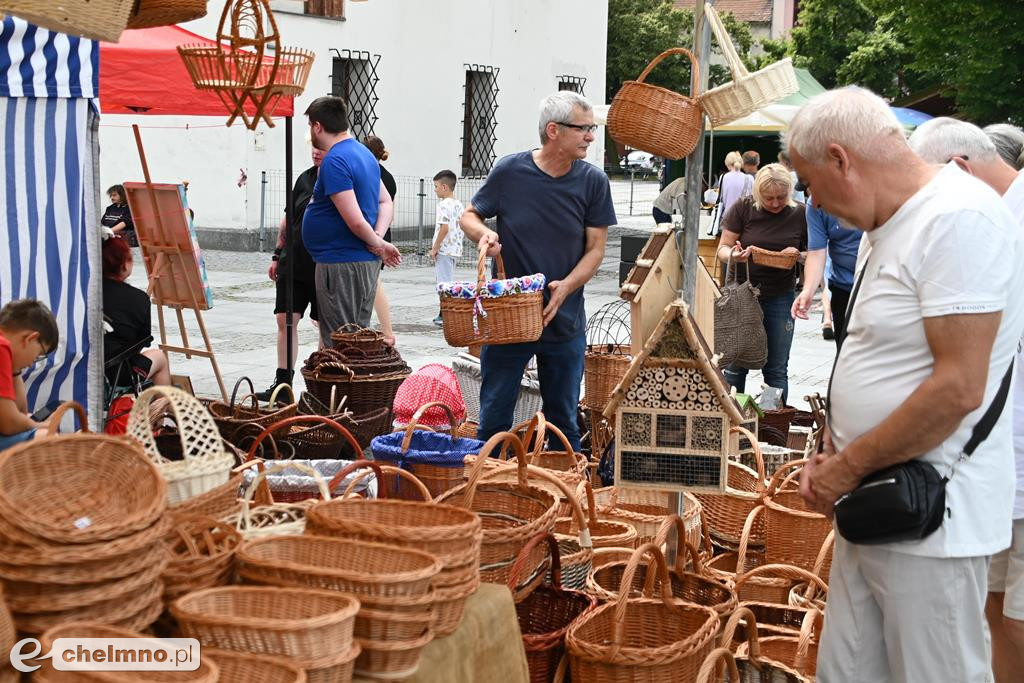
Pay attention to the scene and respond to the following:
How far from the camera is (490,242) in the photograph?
211 inches

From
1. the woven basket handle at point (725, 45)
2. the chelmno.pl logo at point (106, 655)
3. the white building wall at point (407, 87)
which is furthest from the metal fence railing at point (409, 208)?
the chelmno.pl logo at point (106, 655)

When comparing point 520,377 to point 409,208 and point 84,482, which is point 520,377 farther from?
point 409,208

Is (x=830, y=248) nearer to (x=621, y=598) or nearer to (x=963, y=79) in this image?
(x=621, y=598)

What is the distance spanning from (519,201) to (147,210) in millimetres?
3059

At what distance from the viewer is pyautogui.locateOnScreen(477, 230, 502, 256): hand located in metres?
5.34

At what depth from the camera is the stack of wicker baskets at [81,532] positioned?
233cm

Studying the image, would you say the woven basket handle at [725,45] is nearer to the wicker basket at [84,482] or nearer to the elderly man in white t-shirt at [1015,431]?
the elderly man in white t-shirt at [1015,431]

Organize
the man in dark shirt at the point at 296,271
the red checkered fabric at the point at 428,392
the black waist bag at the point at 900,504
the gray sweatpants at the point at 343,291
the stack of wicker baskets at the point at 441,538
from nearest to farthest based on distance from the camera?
the black waist bag at the point at 900,504 < the stack of wicker baskets at the point at 441,538 < the red checkered fabric at the point at 428,392 < the gray sweatpants at the point at 343,291 < the man in dark shirt at the point at 296,271

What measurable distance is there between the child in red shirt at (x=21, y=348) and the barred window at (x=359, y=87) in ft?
49.5

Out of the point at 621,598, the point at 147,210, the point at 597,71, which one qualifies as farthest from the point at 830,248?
the point at 597,71

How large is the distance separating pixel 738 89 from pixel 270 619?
2.31m

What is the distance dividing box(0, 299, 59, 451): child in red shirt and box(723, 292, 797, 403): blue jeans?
166 inches

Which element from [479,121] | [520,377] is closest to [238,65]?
[520,377]

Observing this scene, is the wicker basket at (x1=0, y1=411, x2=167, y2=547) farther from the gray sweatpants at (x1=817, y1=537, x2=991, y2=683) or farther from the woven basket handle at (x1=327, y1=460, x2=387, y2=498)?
Answer: the gray sweatpants at (x1=817, y1=537, x2=991, y2=683)
